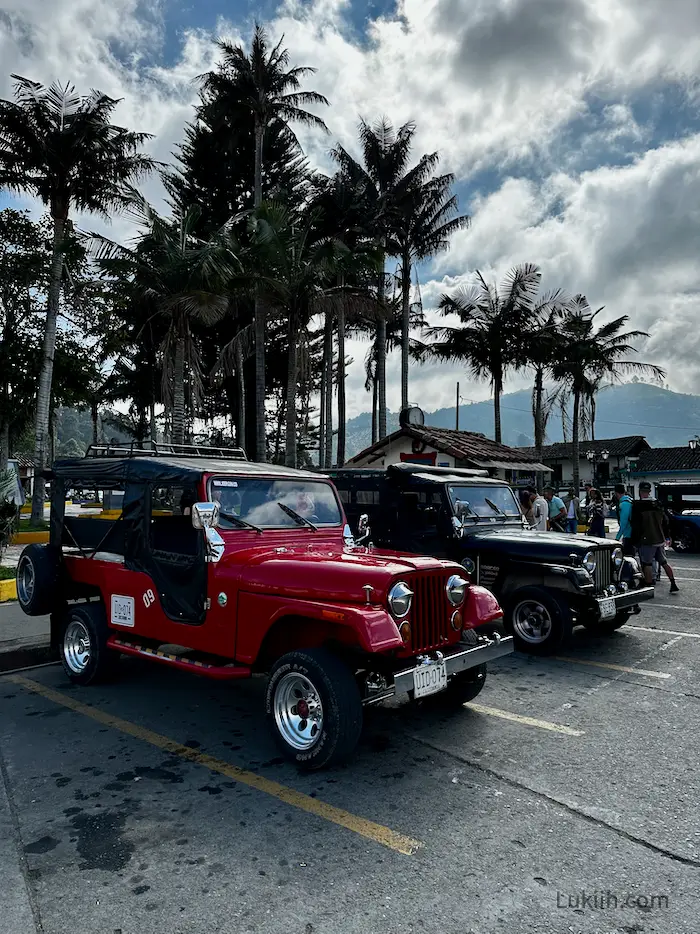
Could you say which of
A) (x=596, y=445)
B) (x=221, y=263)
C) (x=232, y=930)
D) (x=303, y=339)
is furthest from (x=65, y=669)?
(x=596, y=445)

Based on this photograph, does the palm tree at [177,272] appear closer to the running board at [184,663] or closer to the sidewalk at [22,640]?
the sidewalk at [22,640]

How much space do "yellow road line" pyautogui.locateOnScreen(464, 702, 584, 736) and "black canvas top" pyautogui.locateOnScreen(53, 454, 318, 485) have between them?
2454mm

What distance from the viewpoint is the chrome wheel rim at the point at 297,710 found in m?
4.02

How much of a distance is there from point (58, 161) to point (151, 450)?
16.5 metres

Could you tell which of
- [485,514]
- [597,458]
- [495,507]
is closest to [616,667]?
[485,514]

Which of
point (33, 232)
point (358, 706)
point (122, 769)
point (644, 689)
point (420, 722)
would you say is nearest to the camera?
point (358, 706)

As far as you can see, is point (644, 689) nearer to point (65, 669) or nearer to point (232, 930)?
point (232, 930)

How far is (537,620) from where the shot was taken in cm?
725

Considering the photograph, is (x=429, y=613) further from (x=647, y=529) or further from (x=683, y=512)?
(x=683, y=512)

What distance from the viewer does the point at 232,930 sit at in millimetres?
2607

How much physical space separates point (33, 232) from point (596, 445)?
1915 inches

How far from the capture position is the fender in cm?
379

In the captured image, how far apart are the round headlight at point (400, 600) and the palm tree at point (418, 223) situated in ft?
75.0

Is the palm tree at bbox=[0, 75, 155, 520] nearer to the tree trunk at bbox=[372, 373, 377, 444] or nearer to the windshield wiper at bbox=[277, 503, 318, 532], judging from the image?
the windshield wiper at bbox=[277, 503, 318, 532]
